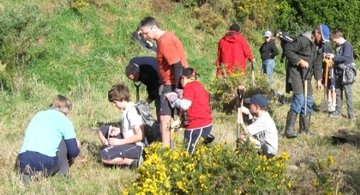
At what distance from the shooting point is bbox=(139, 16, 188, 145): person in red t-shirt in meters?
7.67

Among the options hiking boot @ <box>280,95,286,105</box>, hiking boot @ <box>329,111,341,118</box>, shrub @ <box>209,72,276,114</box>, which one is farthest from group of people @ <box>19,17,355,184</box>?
hiking boot @ <box>280,95,286,105</box>

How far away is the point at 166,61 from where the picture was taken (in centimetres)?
777

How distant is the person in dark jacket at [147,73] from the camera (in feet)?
27.6

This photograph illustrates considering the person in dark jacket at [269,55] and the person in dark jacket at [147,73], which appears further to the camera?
the person in dark jacket at [269,55]

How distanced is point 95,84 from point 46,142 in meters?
6.06

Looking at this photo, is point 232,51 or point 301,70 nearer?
point 301,70

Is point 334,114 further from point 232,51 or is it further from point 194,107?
point 194,107

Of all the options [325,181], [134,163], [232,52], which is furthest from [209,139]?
[232,52]

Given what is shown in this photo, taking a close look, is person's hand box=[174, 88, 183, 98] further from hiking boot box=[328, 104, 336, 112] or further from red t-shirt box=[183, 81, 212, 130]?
hiking boot box=[328, 104, 336, 112]

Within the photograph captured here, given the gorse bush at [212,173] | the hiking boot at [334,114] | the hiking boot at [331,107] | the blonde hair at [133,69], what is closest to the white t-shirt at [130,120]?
the blonde hair at [133,69]

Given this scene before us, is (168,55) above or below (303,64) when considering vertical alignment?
above

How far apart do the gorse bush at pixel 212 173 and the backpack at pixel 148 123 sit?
157 centimetres

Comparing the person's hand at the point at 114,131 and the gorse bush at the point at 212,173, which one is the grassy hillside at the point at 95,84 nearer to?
the person's hand at the point at 114,131

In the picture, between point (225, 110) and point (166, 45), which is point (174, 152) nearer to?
point (166, 45)
